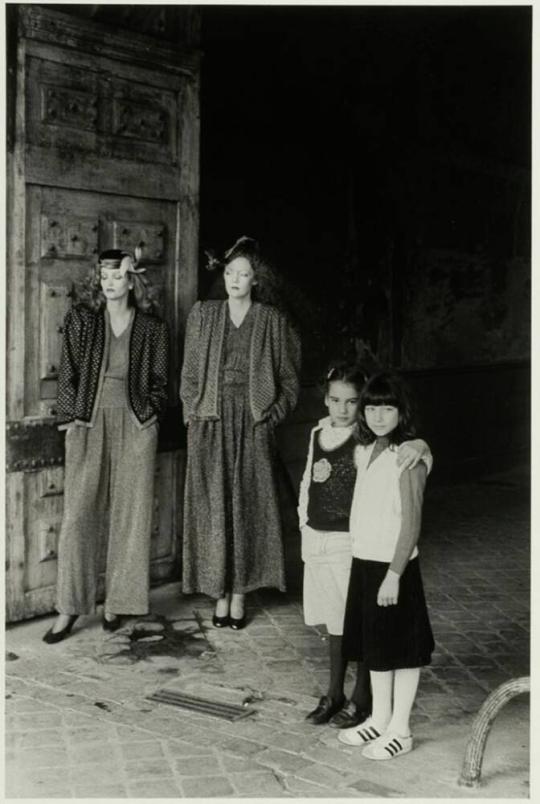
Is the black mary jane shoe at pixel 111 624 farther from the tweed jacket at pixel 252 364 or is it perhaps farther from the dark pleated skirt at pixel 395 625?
the dark pleated skirt at pixel 395 625

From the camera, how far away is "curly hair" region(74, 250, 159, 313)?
18.1 feet

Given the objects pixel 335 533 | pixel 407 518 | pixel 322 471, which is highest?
pixel 322 471

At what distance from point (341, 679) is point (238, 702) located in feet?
1.69

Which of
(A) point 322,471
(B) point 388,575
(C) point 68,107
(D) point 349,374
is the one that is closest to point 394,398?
(D) point 349,374

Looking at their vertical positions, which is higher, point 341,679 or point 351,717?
point 341,679

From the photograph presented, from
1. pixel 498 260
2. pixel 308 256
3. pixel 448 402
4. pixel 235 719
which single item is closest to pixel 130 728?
pixel 235 719

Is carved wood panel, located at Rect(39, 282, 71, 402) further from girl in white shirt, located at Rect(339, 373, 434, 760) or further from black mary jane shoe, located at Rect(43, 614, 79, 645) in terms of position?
girl in white shirt, located at Rect(339, 373, 434, 760)

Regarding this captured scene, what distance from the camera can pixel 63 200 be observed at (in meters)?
5.61

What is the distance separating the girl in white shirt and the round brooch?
269 mm

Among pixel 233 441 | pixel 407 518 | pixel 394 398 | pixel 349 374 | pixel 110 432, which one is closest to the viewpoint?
pixel 407 518

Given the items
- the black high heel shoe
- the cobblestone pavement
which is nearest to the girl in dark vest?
the cobblestone pavement

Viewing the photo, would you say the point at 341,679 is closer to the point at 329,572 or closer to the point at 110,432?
the point at 329,572

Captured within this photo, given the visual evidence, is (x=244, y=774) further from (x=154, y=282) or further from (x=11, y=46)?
(x=11, y=46)

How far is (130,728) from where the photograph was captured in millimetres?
4273
